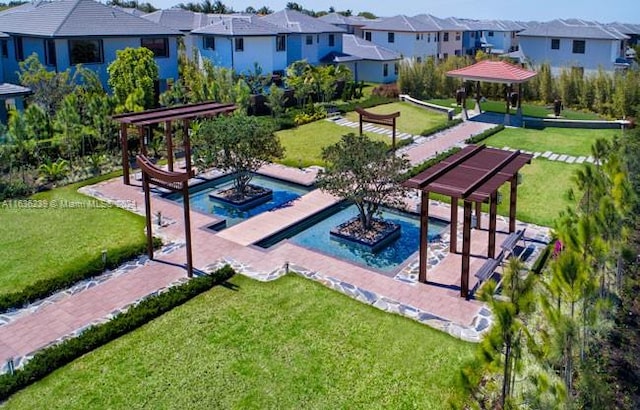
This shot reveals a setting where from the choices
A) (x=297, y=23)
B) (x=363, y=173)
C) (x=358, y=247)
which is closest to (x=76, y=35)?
(x=297, y=23)

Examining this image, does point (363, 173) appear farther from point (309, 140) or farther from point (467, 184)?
point (309, 140)

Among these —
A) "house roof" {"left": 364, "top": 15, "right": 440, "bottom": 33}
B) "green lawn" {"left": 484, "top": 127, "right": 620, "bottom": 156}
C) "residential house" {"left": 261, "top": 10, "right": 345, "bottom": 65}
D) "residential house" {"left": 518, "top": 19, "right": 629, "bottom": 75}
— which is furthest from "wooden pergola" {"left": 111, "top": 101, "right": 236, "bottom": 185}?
"house roof" {"left": 364, "top": 15, "right": 440, "bottom": 33}

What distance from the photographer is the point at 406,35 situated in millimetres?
51625

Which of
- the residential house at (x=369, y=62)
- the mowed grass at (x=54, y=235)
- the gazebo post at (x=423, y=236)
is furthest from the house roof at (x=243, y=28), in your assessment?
the gazebo post at (x=423, y=236)

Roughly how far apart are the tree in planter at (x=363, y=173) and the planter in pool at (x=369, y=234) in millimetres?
725

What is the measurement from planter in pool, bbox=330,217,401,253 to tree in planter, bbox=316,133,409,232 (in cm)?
72

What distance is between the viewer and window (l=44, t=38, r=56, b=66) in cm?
3044

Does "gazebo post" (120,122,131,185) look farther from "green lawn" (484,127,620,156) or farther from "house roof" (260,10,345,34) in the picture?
"house roof" (260,10,345,34)

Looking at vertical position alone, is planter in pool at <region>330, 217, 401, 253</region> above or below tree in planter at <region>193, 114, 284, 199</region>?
below

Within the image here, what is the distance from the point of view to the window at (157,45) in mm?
34181

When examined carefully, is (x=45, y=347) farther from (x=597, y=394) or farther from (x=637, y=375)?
(x=637, y=375)

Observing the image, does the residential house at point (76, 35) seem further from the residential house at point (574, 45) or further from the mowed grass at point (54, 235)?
the residential house at point (574, 45)

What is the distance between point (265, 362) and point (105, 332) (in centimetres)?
305

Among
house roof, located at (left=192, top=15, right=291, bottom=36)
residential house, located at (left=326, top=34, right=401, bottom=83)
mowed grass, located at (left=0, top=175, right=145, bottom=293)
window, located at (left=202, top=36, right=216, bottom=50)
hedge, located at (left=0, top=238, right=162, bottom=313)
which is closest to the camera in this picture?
hedge, located at (left=0, top=238, right=162, bottom=313)
